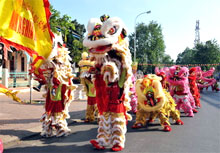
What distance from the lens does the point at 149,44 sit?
126ft

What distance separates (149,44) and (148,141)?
35.2 metres

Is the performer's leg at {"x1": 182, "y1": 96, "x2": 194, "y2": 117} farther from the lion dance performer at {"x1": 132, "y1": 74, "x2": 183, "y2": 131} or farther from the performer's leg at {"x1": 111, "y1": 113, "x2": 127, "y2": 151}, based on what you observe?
the performer's leg at {"x1": 111, "y1": 113, "x2": 127, "y2": 151}

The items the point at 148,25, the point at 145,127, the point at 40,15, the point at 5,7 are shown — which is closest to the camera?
the point at 5,7

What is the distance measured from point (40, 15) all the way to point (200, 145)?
13.2 feet

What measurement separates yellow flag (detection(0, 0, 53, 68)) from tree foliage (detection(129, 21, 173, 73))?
34.2 meters

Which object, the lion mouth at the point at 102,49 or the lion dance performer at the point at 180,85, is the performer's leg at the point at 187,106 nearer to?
the lion dance performer at the point at 180,85

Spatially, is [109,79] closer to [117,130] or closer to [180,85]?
[117,130]

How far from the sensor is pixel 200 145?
4312mm

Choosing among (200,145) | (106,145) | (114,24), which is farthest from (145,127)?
(114,24)

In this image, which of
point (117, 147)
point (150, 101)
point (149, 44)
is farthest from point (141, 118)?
point (149, 44)

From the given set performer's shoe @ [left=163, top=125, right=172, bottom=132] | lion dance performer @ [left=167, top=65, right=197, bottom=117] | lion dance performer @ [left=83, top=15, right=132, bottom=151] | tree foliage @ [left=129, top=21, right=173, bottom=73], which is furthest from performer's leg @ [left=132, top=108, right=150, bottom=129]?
tree foliage @ [left=129, top=21, right=173, bottom=73]

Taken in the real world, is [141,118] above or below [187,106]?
below

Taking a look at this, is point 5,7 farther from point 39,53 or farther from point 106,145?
point 106,145

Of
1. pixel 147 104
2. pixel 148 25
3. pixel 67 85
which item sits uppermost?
pixel 148 25
